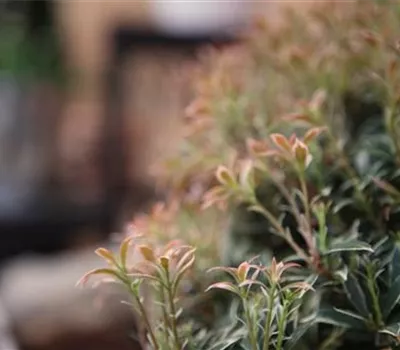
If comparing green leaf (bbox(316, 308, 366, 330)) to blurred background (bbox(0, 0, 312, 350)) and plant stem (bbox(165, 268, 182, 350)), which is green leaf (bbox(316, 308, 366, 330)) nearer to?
plant stem (bbox(165, 268, 182, 350))

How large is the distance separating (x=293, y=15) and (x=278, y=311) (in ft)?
1.28

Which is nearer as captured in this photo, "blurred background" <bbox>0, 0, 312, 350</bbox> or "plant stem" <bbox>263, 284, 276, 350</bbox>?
"plant stem" <bbox>263, 284, 276, 350</bbox>

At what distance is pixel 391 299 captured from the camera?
42cm

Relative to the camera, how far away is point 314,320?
44 cm

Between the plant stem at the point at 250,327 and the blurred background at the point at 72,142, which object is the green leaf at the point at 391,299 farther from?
the blurred background at the point at 72,142

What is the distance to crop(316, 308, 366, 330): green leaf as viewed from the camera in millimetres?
440

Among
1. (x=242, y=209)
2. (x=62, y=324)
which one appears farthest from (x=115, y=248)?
(x=242, y=209)

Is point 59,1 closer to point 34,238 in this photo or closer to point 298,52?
point 34,238

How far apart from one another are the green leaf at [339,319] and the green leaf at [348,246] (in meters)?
0.03

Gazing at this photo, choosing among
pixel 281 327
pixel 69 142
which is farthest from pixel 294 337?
pixel 69 142

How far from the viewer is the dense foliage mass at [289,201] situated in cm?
42

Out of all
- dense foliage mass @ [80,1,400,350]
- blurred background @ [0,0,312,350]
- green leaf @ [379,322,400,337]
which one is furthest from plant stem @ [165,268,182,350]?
blurred background @ [0,0,312,350]

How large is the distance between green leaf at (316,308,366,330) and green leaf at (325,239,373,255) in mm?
34

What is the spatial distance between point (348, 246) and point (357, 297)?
0.03 meters
